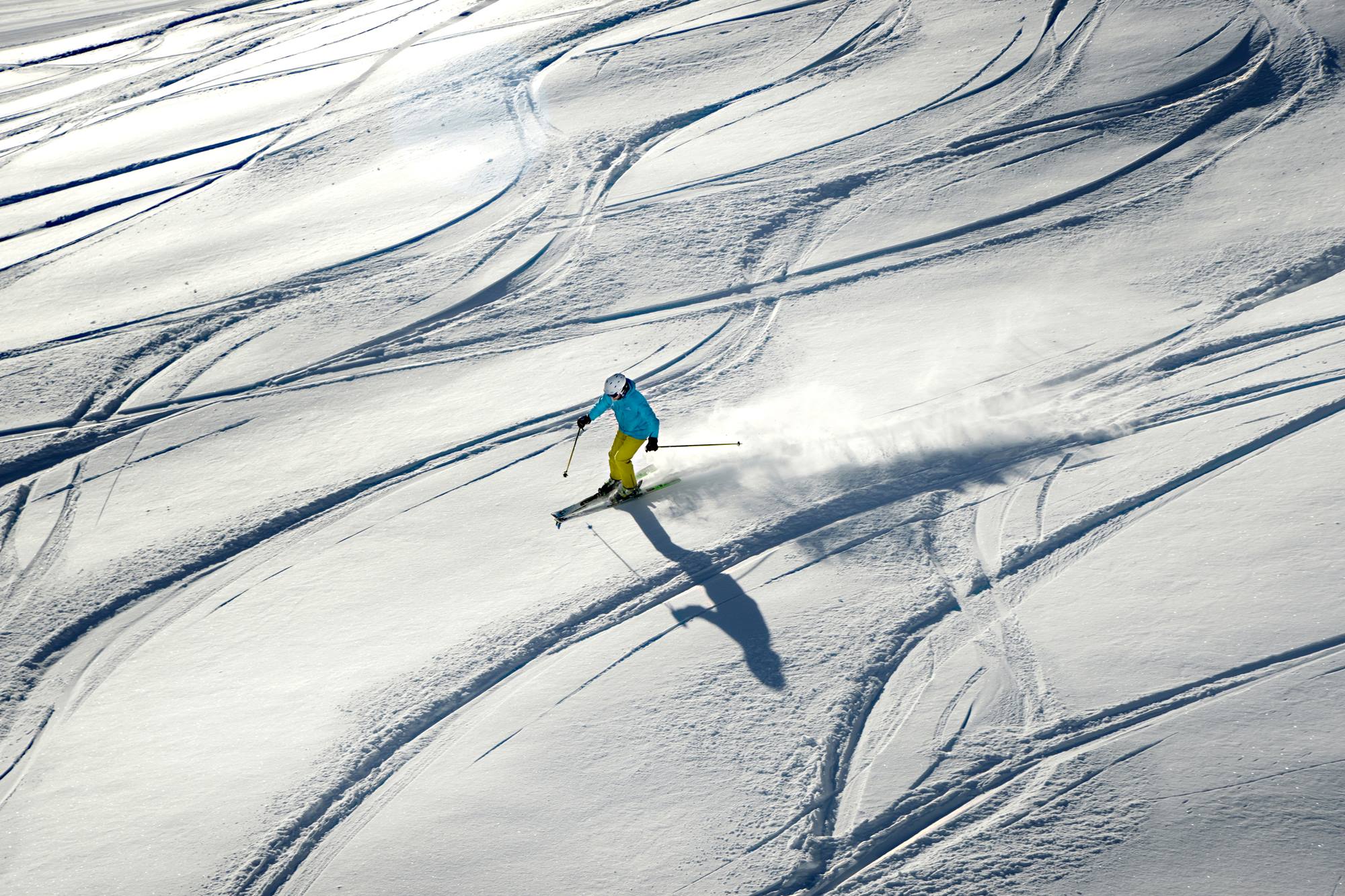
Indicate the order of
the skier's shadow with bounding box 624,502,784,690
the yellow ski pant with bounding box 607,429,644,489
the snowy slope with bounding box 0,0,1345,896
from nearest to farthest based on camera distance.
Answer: the snowy slope with bounding box 0,0,1345,896 → the skier's shadow with bounding box 624,502,784,690 → the yellow ski pant with bounding box 607,429,644,489

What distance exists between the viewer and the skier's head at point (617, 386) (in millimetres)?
7051

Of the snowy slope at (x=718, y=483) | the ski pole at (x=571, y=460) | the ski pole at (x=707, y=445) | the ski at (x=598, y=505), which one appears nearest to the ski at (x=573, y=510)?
the ski at (x=598, y=505)

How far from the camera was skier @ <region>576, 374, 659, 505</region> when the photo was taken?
7133 millimetres

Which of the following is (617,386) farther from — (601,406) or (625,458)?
(625,458)

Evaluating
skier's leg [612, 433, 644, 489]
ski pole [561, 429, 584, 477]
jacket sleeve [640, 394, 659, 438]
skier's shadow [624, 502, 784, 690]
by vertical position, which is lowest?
skier's shadow [624, 502, 784, 690]

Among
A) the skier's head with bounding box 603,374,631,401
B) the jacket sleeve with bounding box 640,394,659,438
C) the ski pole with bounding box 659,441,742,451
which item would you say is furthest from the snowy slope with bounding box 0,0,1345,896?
the skier's head with bounding box 603,374,631,401

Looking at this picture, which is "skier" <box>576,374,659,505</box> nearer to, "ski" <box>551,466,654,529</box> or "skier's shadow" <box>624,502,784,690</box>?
"ski" <box>551,466,654,529</box>

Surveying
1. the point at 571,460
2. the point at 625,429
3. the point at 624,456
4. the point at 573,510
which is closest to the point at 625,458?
the point at 624,456

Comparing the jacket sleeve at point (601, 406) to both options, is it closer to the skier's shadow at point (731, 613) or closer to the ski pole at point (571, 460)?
the ski pole at point (571, 460)

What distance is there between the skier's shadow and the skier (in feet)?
1.69

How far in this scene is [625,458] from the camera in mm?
7328

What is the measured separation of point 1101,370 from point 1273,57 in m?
7.82

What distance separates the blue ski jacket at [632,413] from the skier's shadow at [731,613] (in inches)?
31.1

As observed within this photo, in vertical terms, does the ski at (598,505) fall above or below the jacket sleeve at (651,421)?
below
